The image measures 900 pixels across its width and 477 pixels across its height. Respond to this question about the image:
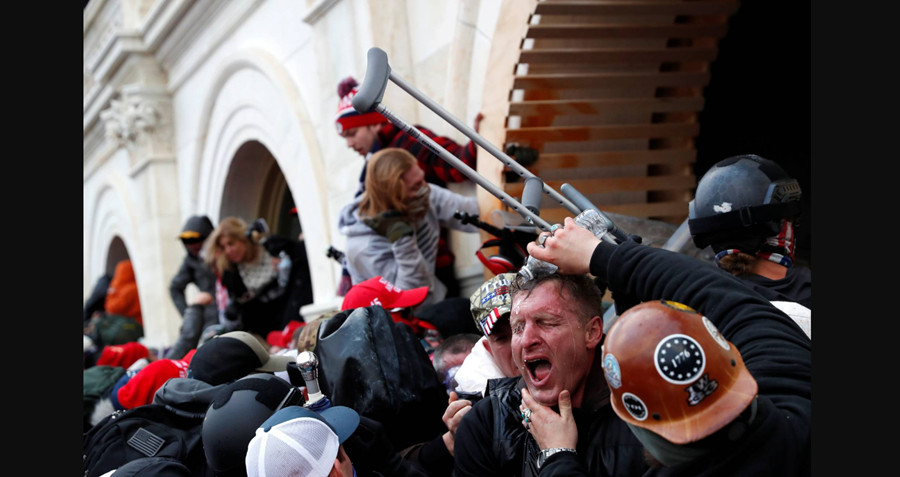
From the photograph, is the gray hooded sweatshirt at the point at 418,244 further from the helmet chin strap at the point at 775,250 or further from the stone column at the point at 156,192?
the stone column at the point at 156,192

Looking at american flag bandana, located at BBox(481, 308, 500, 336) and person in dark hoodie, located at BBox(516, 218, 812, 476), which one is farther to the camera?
american flag bandana, located at BBox(481, 308, 500, 336)

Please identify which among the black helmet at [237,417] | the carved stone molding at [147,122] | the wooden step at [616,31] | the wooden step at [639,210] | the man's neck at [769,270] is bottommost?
the black helmet at [237,417]

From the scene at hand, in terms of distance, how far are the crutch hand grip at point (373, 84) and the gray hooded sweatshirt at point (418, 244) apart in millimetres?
2012

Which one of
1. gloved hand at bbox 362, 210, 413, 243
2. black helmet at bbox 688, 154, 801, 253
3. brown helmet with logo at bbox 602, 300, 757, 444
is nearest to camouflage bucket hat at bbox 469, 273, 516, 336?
black helmet at bbox 688, 154, 801, 253

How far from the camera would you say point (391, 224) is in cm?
427

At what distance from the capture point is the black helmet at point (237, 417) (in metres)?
2.42

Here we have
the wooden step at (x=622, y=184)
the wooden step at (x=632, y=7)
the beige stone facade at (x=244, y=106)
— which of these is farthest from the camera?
the beige stone facade at (x=244, y=106)

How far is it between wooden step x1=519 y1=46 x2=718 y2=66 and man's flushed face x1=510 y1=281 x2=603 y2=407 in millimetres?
2201

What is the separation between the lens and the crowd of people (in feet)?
5.10

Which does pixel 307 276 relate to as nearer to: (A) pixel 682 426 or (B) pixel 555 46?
(B) pixel 555 46

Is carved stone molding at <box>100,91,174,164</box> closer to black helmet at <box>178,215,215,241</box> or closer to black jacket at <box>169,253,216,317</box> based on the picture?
black helmet at <box>178,215,215,241</box>

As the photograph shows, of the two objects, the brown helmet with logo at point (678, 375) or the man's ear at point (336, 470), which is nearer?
the brown helmet with logo at point (678, 375)

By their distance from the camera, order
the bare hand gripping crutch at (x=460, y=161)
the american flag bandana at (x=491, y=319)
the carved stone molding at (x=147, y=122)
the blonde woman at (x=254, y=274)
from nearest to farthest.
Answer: the bare hand gripping crutch at (x=460, y=161)
the american flag bandana at (x=491, y=319)
the blonde woman at (x=254, y=274)
the carved stone molding at (x=147, y=122)

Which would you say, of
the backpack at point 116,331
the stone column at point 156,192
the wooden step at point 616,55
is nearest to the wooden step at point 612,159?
the wooden step at point 616,55
